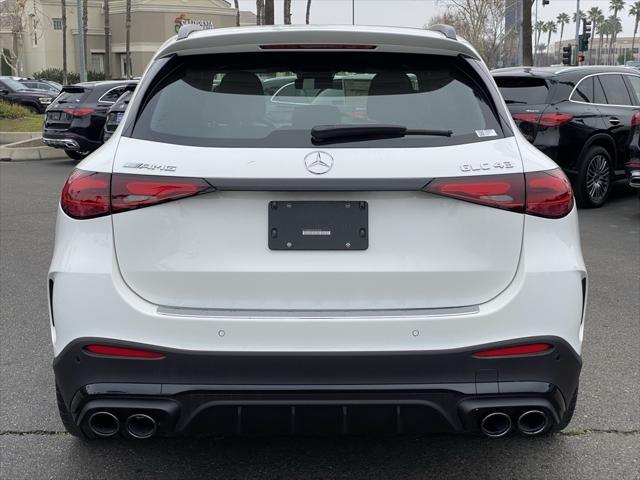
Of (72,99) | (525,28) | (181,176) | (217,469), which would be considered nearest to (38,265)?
(217,469)

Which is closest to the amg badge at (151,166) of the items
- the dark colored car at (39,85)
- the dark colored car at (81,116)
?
the dark colored car at (81,116)

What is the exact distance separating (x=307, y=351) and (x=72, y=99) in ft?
50.4

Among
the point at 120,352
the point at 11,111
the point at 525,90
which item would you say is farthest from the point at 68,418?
the point at 11,111

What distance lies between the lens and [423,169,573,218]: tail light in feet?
8.85

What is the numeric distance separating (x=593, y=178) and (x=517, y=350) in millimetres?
8495

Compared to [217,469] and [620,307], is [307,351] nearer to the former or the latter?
[217,469]

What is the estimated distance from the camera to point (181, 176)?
269cm

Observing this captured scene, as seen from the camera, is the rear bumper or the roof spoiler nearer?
the rear bumper

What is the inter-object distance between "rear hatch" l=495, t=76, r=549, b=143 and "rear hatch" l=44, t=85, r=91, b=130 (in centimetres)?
936

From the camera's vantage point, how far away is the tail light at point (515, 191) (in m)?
2.70

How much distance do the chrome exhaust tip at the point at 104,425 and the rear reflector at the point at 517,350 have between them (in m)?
1.26

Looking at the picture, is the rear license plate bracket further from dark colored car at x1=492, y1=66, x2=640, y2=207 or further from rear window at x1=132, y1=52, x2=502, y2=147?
dark colored car at x1=492, y1=66, x2=640, y2=207

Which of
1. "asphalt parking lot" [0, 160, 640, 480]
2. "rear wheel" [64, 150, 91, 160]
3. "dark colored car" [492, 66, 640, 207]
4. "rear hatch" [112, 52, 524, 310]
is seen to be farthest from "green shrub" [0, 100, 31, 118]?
"rear hatch" [112, 52, 524, 310]

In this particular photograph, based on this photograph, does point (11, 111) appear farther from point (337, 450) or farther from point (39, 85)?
point (337, 450)
